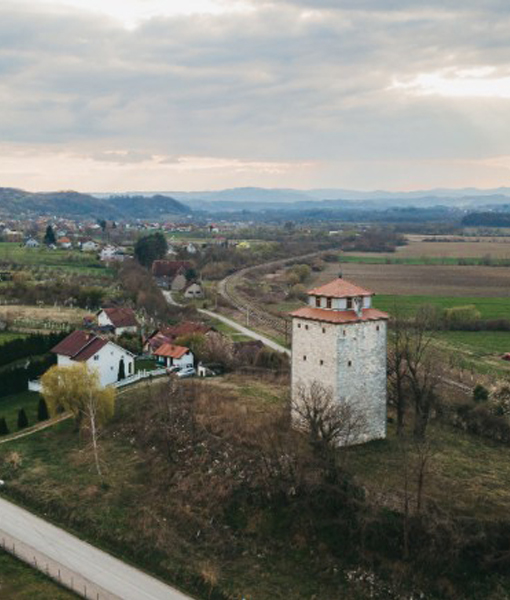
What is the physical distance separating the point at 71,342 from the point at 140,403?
12.5 m

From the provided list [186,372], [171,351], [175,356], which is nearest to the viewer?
[186,372]

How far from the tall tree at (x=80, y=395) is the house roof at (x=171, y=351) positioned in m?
12.3

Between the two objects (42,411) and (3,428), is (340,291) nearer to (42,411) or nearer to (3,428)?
(42,411)

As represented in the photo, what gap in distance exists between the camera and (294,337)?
37188 millimetres

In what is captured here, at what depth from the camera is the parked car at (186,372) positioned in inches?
2034

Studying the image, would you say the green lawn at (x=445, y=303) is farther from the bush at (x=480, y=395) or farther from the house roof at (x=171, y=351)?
the bush at (x=480, y=395)

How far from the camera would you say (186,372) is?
52750 mm

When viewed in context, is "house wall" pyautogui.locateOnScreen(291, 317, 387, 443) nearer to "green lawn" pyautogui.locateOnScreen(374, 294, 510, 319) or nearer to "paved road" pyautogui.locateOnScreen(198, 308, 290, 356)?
"paved road" pyautogui.locateOnScreen(198, 308, 290, 356)

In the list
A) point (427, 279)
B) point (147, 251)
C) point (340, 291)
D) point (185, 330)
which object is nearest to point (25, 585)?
point (340, 291)

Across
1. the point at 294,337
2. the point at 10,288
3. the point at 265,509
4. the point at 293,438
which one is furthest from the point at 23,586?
the point at 10,288

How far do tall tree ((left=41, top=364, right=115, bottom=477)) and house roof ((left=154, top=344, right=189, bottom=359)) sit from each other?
12335mm

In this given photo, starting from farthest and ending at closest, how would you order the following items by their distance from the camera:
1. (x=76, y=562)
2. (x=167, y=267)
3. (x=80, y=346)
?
(x=167, y=267)
(x=80, y=346)
(x=76, y=562)

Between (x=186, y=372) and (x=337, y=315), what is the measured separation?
20.3 metres

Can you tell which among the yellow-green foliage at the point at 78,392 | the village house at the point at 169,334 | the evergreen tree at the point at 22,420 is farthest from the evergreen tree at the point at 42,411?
the village house at the point at 169,334
